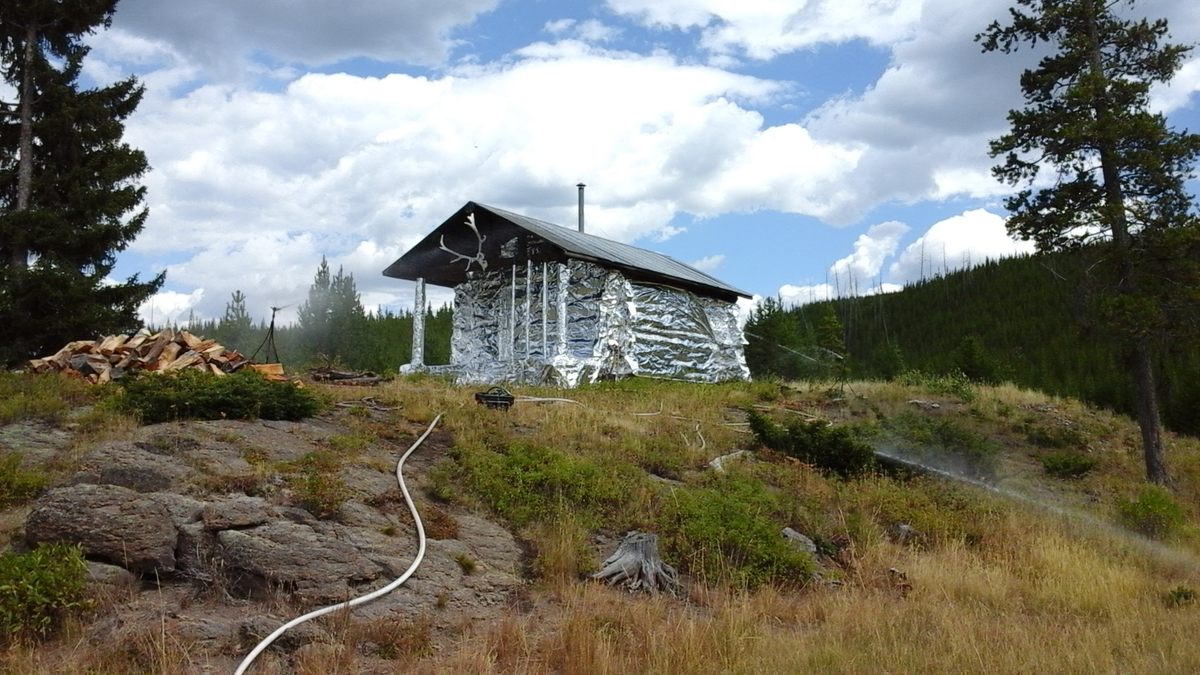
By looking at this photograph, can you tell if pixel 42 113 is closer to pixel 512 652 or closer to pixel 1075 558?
pixel 512 652

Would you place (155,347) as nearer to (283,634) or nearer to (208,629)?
(208,629)

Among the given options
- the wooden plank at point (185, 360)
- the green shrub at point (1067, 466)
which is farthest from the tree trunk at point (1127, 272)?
the wooden plank at point (185, 360)

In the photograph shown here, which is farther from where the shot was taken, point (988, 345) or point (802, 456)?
point (988, 345)

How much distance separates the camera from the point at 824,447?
38.8 feet

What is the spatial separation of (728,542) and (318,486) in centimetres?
394

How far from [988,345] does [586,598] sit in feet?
218

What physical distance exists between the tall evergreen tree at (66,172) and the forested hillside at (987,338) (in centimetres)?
2123

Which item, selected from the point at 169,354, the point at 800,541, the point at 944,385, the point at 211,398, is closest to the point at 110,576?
the point at 211,398

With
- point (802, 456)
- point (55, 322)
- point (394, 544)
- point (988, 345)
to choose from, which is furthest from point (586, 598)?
point (988, 345)

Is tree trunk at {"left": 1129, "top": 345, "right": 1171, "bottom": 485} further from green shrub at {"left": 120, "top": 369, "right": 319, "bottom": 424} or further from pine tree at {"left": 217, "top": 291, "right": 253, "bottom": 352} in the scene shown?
pine tree at {"left": 217, "top": 291, "right": 253, "bottom": 352}

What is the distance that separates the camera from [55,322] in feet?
56.3

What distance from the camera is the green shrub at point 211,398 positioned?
922 centimetres

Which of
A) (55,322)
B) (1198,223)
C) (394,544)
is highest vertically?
(1198,223)

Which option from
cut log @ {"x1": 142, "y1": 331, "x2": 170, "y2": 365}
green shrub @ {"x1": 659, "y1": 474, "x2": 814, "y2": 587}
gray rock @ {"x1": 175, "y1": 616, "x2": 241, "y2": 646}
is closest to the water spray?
green shrub @ {"x1": 659, "y1": 474, "x2": 814, "y2": 587}
